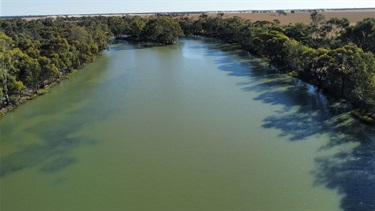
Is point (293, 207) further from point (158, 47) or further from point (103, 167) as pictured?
point (158, 47)

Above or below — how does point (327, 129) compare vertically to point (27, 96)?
below

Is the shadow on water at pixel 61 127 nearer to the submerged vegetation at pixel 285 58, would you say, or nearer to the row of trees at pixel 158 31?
the submerged vegetation at pixel 285 58

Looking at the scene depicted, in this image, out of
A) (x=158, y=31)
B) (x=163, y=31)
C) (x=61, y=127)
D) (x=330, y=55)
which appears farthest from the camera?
(x=163, y=31)

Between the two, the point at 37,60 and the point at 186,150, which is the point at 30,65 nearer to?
the point at 37,60

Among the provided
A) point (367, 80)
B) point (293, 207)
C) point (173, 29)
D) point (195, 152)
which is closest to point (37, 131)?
point (195, 152)

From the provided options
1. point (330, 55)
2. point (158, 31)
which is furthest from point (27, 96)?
point (158, 31)

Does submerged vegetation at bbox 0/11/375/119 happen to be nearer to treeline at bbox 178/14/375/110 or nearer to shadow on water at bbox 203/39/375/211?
treeline at bbox 178/14/375/110

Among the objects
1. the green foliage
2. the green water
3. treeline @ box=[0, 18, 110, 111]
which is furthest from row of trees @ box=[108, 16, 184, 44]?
the green water
